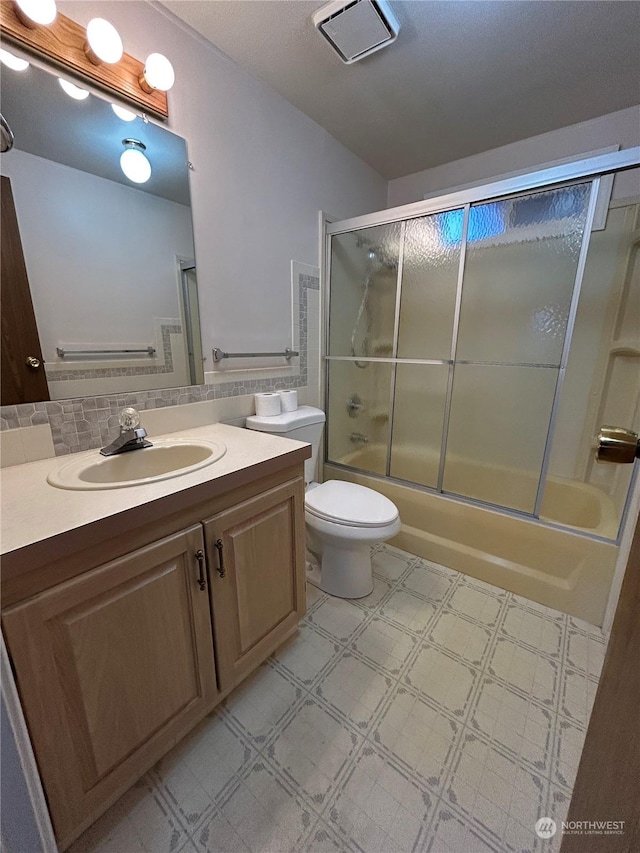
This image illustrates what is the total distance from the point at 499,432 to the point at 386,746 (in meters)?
1.53

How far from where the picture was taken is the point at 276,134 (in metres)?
1.60

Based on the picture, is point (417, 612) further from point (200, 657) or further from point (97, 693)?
point (97, 693)

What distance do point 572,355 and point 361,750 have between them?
7.10ft

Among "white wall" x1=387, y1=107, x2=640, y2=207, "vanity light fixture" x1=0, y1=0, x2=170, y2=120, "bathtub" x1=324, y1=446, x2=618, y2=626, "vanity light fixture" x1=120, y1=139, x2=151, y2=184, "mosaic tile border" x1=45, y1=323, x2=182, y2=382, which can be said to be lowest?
"bathtub" x1=324, y1=446, x2=618, y2=626

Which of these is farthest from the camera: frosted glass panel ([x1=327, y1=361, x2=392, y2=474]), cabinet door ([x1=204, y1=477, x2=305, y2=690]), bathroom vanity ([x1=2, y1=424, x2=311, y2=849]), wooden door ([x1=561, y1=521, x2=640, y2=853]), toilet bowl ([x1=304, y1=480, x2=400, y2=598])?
frosted glass panel ([x1=327, y1=361, x2=392, y2=474])

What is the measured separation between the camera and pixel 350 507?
1.53m

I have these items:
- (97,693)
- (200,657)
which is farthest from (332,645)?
(97,693)

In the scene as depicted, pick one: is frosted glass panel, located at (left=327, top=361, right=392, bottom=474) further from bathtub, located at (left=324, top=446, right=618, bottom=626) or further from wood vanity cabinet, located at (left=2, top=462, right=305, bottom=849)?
wood vanity cabinet, located at (left=2, top=462, right=305, bottom=849)

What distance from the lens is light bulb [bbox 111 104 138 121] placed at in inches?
43.8

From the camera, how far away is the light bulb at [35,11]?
88 cm

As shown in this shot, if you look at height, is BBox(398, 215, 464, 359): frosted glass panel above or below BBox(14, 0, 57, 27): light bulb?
below

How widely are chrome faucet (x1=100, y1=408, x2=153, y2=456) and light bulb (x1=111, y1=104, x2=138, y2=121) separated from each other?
97 cm

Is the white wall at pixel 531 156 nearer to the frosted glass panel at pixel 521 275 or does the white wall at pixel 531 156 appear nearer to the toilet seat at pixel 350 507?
the frosted glass panel at pixel 521 275

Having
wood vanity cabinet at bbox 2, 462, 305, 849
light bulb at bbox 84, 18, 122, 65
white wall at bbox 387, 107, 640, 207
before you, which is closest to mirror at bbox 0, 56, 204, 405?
light bulb at bbox 84, 18, 122, 65
